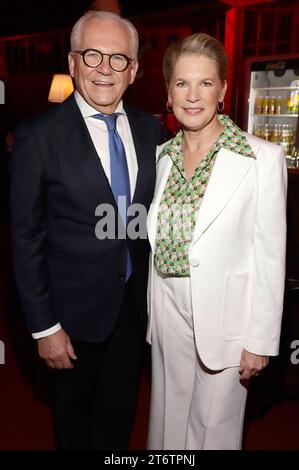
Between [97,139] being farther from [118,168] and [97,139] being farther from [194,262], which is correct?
[194,262]

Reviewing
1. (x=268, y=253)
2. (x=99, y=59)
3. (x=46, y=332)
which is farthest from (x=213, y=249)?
(x=99, y=59)

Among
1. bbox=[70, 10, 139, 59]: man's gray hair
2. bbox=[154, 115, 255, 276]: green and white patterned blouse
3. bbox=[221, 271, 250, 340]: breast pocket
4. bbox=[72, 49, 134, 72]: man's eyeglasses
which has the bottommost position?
bbox=[221, 271, 250, 340]: breast pocket

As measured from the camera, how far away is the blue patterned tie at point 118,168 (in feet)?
5.22

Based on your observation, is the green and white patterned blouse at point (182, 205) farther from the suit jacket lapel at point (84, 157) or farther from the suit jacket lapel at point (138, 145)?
the suit jacket lapel at point (84, 157)

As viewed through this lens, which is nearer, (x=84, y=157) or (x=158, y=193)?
(x=84, y=157)

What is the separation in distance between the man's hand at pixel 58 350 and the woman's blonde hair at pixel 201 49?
108 cm

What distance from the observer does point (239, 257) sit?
152 cm

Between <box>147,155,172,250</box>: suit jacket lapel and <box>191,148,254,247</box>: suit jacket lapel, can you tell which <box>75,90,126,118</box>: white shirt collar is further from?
<box>191,148,254,247</box>: suit jacket lapel

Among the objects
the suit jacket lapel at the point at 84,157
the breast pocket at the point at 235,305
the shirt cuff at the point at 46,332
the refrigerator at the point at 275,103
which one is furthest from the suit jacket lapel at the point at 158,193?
the refrigerator at the point at 275,103

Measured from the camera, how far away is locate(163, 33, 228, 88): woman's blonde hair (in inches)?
58.6

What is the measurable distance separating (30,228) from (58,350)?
474 millimetres

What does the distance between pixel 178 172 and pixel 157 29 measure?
23.8 ft

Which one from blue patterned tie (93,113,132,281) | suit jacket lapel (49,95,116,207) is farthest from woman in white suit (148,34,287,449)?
suit jacket lapel (49,95,116,207)
